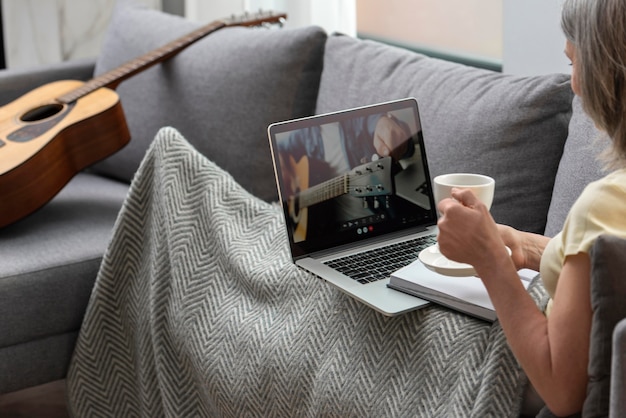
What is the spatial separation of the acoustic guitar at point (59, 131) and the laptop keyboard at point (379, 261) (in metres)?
0.80

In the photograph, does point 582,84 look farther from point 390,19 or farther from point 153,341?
point 390,19

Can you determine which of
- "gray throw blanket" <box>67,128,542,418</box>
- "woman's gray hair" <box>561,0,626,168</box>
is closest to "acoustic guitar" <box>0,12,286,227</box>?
"gray throw blanket" <box>67,128,542,418</box>

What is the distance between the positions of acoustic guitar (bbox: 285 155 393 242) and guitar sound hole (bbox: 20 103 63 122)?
3.17 feet

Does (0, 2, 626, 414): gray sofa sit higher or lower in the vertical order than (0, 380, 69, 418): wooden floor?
higher

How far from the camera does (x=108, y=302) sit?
1.80 metres

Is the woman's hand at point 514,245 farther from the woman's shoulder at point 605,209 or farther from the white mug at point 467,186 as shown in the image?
the woman's shoulder at point 605,209

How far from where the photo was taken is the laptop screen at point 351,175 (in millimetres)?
1433

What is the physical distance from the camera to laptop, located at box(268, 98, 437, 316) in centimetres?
142

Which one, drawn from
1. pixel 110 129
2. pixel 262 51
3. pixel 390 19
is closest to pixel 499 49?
pixel 390 19

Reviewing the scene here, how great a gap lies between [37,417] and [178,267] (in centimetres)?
66

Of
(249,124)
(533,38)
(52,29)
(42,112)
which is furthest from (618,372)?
(52,29)

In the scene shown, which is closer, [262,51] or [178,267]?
[178,267]

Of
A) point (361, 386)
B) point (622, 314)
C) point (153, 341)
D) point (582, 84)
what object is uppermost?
point (582, 84)

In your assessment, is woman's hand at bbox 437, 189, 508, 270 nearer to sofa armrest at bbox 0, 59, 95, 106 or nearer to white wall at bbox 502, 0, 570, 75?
white wall at bbox 502, 0, 570, 75
